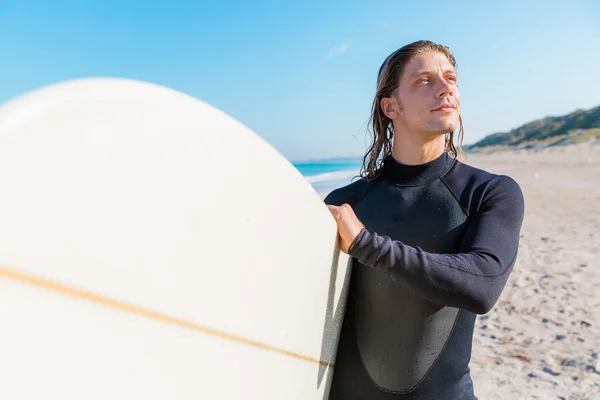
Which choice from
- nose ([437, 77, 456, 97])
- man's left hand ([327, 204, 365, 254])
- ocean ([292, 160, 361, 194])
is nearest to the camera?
Result: man's left hand ([327, 204, 365, 254])

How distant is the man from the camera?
1225 millimetres

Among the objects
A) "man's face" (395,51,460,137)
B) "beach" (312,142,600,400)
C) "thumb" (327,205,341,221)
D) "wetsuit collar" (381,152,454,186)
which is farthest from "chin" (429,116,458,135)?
"beach" (312,142,600,400)

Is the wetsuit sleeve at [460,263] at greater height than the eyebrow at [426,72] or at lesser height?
lesser

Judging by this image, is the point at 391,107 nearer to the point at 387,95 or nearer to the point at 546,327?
the point at 387,95

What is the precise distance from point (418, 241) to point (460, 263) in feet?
0.86

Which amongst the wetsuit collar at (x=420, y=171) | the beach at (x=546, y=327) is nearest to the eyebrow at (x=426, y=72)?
the wetsuit collar at (x=420, y=171)

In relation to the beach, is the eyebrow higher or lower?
higher

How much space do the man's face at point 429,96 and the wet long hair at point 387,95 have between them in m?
0.04

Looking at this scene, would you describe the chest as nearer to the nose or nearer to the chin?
the chin

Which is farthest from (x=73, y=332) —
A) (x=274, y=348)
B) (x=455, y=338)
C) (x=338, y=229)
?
(x=455, y=338)

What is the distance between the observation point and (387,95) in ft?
5.57

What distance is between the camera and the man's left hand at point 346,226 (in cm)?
129

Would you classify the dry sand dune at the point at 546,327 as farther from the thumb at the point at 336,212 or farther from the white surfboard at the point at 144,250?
the white surfboard at the point at 144,250

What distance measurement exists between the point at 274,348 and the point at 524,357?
2857mm
